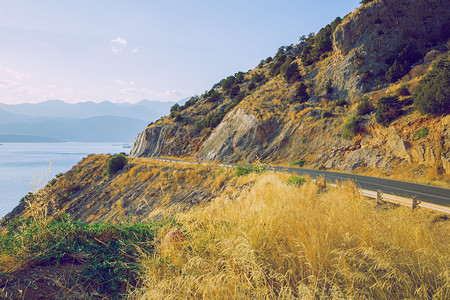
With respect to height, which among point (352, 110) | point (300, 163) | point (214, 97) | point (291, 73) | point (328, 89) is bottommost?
point (300, 163)

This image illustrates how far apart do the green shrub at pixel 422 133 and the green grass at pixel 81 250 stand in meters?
20.5

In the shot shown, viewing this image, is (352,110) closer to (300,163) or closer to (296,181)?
(300,163)

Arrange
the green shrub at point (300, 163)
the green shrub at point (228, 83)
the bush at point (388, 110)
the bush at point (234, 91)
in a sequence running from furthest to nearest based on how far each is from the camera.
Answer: the green shrub at point (228, 83) → the bush at point (234, 91) → the green shrub at point (300, 163) → the bush at point (388, 110)

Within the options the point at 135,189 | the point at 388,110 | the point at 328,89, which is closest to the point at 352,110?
the point at 388,110

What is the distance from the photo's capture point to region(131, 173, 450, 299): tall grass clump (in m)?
3.00

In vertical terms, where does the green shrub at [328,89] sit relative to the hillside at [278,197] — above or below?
above

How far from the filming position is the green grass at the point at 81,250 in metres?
4.06

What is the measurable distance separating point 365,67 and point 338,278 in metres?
33.5

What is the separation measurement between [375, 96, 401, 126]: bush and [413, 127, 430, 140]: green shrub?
288 cm

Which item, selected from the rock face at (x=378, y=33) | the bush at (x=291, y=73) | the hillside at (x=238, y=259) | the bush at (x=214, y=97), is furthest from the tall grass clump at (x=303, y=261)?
the bush at (x=214, y=97)

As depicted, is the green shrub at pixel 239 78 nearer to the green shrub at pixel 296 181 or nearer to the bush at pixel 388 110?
the bush at pixel 388 110

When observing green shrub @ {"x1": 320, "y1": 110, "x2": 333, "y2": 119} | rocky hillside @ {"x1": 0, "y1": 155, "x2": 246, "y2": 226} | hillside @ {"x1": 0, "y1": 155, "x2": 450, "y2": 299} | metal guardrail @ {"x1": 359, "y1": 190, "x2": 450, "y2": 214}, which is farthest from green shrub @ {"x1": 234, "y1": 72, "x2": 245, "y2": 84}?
hillside @ {"x1": 0, "y1": 155, "x2": 450, "y2": 299}

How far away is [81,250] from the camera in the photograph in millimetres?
4637

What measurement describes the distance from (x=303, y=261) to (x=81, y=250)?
4.15m
